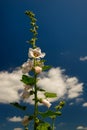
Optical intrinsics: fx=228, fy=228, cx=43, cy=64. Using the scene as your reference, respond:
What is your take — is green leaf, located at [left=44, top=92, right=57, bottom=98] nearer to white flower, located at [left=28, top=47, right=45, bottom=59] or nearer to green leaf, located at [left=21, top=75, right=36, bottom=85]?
green leaf, located at [left=21, top=75, right=36, bottom=85]

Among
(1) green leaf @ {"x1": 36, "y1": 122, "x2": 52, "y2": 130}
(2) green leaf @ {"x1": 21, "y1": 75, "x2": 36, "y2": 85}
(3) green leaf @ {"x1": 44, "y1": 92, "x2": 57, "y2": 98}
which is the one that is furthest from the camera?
→ (3) green leaf @ {"x1": 44, "y1": 92, "x2": 57, "y2": 98}

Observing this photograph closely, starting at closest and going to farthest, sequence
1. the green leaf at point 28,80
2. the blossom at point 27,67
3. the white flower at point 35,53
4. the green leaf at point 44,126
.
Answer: the green leaf at point 44,126 → the green leaf at point 28,80 → the blossom at point 27,67 → the white flower at point 35,53

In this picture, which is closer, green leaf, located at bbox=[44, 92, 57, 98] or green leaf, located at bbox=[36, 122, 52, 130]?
green leaf, located at bbox=[36, 122, 52, 130]

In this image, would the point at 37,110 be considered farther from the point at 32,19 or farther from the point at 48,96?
the point at 32,19

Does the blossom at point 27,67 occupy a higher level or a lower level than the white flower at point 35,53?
lower

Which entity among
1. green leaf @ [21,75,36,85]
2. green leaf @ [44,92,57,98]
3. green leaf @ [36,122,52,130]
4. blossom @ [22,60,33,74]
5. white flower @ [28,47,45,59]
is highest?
white flower @ [28,47,45,59]

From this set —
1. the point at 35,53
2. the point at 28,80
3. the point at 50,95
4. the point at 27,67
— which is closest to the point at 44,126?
the point at 50,95

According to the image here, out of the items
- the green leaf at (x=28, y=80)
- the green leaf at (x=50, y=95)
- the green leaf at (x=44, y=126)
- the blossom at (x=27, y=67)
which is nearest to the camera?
the green leaf at (x=44, y=126)

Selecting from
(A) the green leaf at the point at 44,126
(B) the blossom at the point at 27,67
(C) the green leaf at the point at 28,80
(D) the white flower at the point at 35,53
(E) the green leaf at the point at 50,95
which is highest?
(D) the white flower at the point at 35,53

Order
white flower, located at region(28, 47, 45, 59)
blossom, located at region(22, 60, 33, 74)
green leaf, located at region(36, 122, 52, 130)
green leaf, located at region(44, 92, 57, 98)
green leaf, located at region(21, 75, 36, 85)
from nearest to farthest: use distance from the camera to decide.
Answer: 1. green leaf, located at region(36, 122, 52, 130)
2. green leaf, located at region(21, 75, 36, 85)
3. green leaf, located at region(44, 92, 57, 98)
4. blossom, located at region(22, 60, 33, 74)
5. white flower, located at region(28, 47, 45, 59)

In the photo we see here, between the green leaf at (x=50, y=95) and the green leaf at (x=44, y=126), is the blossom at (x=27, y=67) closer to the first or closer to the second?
the green leaf at (x=50, y=95)

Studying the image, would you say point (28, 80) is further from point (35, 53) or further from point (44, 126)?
point (44, 126)

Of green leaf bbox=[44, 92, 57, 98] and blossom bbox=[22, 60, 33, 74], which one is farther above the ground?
blossom bbox=[22, 60, 33, 74]

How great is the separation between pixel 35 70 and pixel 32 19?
2.00m
